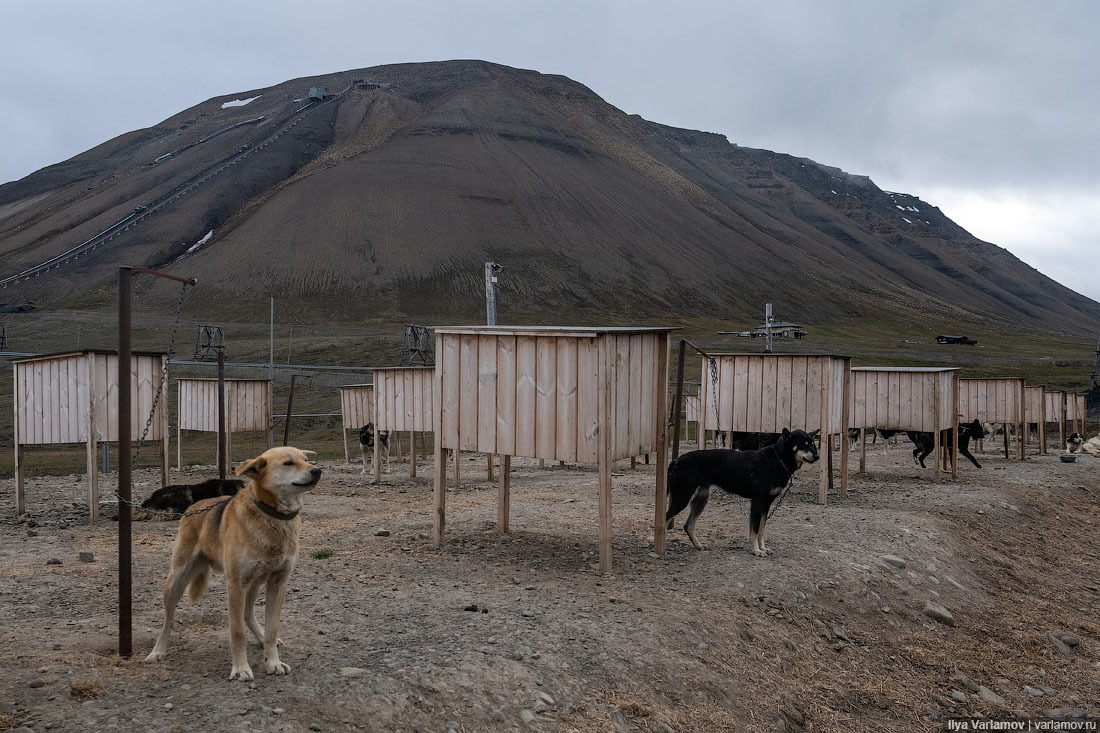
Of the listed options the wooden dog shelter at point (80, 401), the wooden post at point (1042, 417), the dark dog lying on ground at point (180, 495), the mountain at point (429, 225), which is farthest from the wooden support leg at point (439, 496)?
the mountain at point (429, 225)

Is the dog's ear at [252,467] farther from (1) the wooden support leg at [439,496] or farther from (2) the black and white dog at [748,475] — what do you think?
(2) the black and white dog at [748,475]

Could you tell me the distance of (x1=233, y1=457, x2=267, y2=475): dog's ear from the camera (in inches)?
223

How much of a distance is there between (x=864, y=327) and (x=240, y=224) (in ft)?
289

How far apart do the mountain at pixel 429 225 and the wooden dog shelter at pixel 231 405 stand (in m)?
67.4

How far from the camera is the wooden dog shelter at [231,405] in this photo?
21.1 meters

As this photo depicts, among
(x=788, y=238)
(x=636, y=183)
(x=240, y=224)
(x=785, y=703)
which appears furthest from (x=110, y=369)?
(x=788, y=238)

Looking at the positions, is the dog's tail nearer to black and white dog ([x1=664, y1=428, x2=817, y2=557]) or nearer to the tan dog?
the tan dog

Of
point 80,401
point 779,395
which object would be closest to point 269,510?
point 80,401

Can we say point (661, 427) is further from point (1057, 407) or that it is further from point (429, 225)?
point (429, 225)

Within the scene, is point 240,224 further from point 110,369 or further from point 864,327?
point 110,369

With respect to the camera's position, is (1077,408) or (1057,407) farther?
(1077,408)

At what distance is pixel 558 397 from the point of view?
9234mm

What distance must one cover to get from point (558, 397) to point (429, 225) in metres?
106

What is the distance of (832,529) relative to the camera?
11.8 metres
